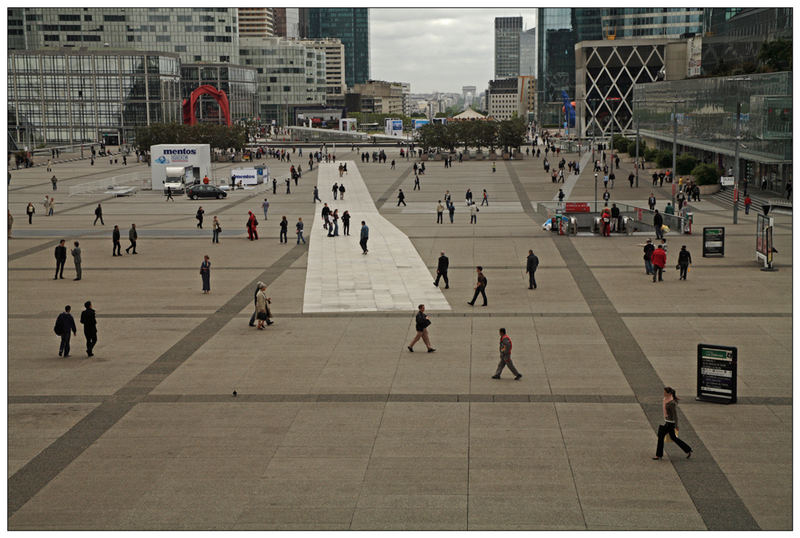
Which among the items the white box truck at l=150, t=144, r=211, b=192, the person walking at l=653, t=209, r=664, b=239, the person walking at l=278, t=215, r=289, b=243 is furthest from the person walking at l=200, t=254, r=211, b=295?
the white box truck at l=150, t=144, r=211, b=192

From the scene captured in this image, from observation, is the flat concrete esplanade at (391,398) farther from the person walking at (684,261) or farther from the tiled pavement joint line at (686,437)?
the person walking at (684,261)

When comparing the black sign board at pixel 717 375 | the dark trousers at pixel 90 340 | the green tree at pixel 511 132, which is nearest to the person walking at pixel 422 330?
the black sign board at pixel 717 375

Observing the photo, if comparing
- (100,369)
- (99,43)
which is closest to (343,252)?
(100,369)

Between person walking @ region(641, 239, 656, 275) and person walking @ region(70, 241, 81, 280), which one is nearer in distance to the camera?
person walking @ region(641, 239, 656, 275)

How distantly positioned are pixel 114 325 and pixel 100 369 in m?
4.37

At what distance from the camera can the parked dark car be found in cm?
6122

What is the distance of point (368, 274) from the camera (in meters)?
29.8

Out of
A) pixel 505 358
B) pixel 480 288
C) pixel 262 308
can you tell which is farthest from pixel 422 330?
pixel 480 288

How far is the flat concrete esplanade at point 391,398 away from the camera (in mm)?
11727

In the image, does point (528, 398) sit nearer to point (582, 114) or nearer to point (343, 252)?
point (343, 252)

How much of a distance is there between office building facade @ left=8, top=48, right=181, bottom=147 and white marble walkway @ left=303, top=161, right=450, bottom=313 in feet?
398

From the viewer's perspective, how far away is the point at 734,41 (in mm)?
106125

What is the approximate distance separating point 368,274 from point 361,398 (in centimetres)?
1351

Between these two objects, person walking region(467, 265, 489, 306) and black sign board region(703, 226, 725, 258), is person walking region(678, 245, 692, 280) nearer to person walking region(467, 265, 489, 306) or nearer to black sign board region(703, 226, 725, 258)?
black sign board region(703, 226, 725, 258)
